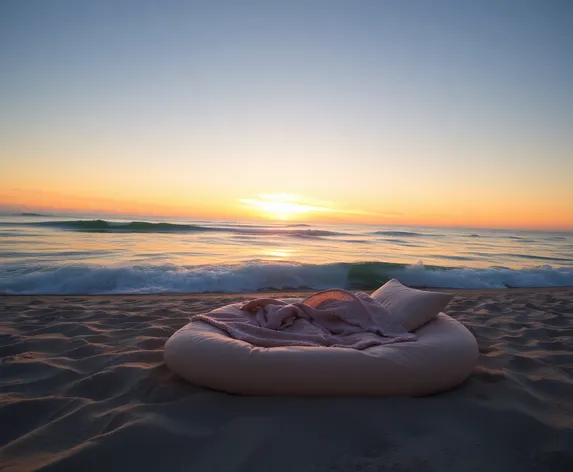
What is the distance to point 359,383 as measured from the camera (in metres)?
1.98

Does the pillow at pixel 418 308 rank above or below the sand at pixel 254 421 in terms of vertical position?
above

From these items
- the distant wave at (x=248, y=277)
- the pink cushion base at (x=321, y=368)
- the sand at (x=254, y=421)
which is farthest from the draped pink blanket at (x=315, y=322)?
the distant wave at (x=248, y=277)

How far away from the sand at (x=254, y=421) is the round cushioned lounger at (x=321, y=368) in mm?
69

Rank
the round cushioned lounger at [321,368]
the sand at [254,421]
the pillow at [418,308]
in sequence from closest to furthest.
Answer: the sand at [254,421] → the round cushioned lounger at [321,368] → the pillow at [418,308]

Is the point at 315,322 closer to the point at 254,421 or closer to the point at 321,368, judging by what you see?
the point at 321,368

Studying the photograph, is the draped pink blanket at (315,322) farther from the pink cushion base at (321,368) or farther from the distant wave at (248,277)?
the distant wave at (248,277)

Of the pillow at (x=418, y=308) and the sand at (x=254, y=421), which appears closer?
the sand at (x=254, y=421)

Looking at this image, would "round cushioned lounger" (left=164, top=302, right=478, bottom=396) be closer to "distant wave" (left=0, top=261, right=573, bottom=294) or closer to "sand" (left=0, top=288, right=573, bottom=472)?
"sand" (left=0, top=288, right=573, bottom=472)

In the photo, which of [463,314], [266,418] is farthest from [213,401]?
[463,314]

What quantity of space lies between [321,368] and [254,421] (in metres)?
0.44

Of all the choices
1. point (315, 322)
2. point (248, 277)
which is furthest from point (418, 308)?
point (248, 277)

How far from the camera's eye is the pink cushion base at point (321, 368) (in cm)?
197

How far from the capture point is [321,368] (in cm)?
197

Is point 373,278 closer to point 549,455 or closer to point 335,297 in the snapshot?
point 335,297
